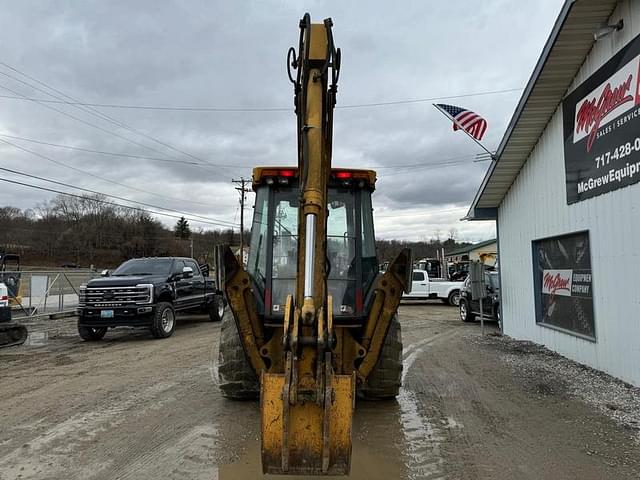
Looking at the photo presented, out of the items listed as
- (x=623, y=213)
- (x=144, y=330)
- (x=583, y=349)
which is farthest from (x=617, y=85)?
(x=144, y=330)

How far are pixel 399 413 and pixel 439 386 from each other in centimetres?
163

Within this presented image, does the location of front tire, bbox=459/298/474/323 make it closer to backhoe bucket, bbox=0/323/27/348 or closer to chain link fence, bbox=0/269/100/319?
backhoe bucket, bbox=0/323/27/348

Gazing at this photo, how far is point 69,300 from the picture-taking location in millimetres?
17781

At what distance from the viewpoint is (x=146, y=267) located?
13820 mm

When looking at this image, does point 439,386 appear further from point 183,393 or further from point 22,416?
point 22,416

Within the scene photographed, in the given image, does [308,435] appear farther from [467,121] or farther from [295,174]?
[467,121]

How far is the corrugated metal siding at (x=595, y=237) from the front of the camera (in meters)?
7.12

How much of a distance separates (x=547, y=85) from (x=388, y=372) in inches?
256

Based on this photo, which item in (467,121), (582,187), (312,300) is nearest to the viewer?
(312,300)

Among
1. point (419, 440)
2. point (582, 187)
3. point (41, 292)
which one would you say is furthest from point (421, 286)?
point (419, 440)

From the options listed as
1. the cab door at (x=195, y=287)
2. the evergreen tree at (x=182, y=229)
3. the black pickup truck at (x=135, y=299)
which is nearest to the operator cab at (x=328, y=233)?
the black pickup truck at (x=135, y=299)

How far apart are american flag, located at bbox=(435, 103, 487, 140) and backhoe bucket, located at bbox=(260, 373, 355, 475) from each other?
41.7ft

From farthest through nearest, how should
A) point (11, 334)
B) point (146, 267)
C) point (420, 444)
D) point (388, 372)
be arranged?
point (146, 267) → point (11, 334) → point (388, 372) → point (420, 444)

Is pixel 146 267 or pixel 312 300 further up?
pixel 146 267
